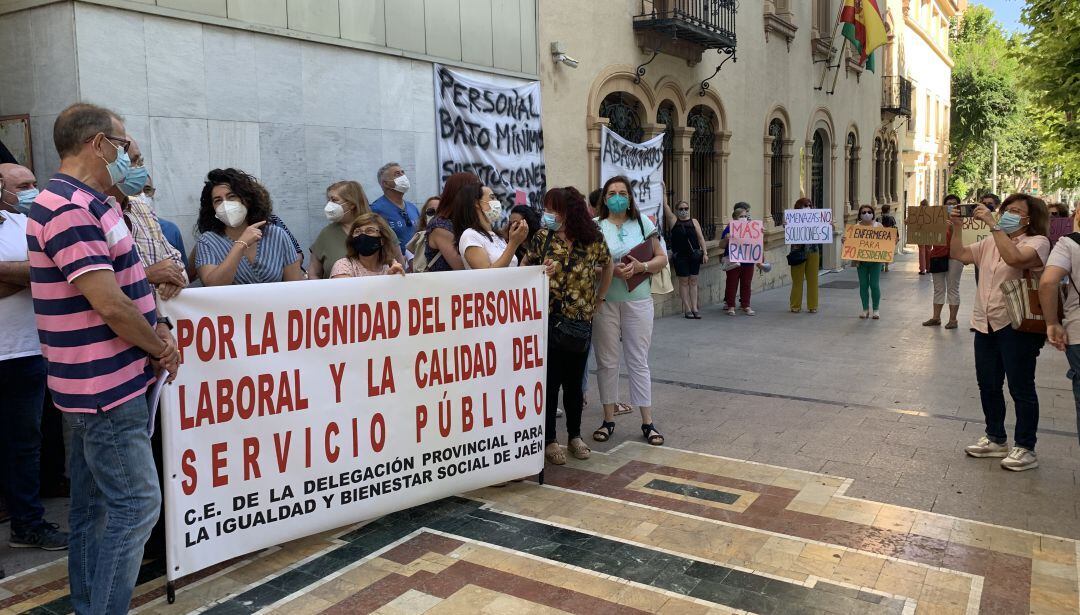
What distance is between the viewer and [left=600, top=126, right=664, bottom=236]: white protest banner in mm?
11484

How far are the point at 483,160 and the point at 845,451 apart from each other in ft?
16.4

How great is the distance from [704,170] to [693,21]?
2928 millimetres

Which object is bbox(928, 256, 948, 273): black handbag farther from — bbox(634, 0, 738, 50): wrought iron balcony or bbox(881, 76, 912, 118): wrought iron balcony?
bbox(881, 76, 912, 118): wrought iron balcony

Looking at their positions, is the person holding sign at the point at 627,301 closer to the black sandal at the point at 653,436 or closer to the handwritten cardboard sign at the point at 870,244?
the black sandal at the point at 653,436

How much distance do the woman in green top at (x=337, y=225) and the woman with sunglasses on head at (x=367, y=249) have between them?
40.8 inches

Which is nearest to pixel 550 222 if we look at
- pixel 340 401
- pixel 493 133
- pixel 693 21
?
pixel 340 401

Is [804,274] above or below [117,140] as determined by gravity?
below

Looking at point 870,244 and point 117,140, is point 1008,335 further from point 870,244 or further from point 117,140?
point 870,244

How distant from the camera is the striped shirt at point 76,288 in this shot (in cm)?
291

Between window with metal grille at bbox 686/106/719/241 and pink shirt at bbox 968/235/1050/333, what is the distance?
30.0 ft

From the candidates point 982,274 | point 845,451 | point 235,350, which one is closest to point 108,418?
point 235,350

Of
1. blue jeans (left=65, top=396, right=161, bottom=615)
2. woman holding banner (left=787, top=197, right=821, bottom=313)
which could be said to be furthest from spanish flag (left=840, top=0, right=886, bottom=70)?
blue jeans (left=65, top=396, right=161, bottom=615)

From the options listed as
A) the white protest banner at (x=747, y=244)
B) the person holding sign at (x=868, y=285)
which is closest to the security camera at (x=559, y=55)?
the white protest banner at (x=747, y=244)

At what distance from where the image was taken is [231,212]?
450 cm
